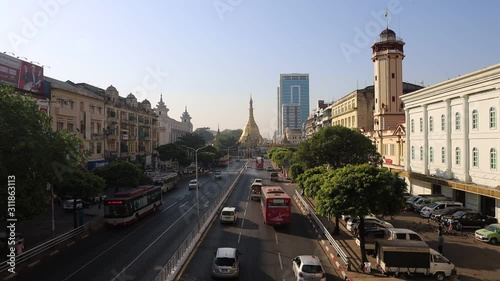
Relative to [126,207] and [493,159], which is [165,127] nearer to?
[126,207]

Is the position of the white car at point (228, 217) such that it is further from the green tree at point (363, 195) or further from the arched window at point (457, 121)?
the arched window at point (457, 121)

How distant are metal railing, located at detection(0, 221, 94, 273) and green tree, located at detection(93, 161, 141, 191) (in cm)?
813

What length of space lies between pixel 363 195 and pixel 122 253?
15216mm

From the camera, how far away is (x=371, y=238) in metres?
26.3

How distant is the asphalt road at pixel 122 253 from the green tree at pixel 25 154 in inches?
137

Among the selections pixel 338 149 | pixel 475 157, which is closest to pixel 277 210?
pixel 475 157

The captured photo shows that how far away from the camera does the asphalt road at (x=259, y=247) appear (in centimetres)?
2027

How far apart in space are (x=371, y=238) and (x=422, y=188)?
23.5 metres

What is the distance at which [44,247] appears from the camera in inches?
968

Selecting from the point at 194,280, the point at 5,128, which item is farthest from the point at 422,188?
the point at 5,128

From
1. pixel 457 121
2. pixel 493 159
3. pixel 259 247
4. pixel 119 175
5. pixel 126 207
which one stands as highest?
pixel 457 121

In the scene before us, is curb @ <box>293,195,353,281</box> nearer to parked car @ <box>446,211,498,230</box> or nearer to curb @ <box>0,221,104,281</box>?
parked car @ <box>446,211,498,230</box>

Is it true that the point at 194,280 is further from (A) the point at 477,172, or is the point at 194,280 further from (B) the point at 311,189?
(A) the point at 477,172

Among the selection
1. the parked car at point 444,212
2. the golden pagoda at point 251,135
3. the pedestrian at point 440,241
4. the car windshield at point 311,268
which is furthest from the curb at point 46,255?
the golden pagoda at point 251,135
